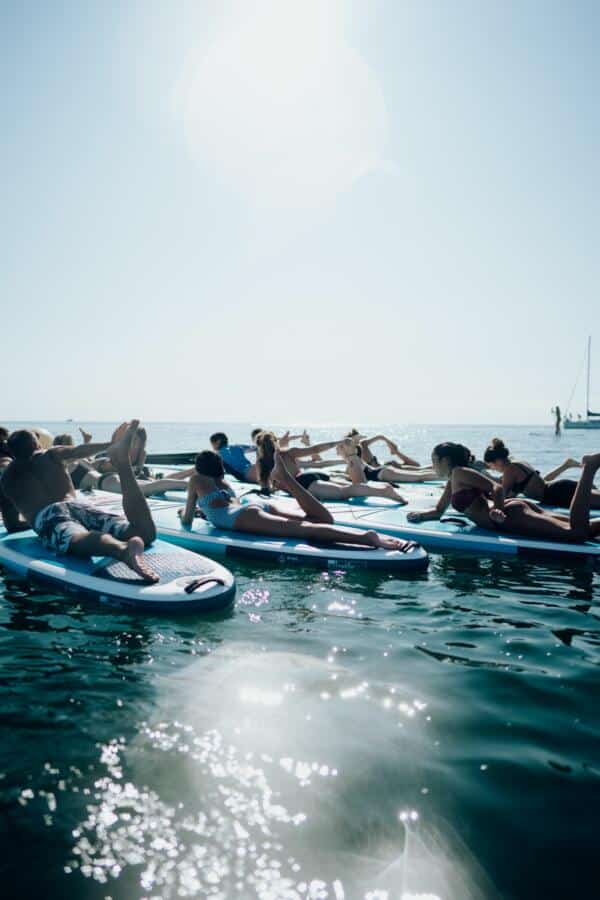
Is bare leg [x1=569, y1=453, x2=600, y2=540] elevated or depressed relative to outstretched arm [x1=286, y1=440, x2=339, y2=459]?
depressed

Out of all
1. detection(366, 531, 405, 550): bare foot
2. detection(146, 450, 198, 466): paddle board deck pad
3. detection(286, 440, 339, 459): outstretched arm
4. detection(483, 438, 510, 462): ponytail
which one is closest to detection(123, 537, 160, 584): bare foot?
detection(366, 531, 405, 550): bare foot

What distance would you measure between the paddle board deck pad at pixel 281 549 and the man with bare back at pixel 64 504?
0.82 meters

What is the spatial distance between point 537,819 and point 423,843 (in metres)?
0.59

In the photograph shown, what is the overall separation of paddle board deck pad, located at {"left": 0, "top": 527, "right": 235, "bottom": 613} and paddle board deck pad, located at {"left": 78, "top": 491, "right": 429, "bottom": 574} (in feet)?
3.95

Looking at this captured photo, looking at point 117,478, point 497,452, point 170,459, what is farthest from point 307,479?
point 170,459

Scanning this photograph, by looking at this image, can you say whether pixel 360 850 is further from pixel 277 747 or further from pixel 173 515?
pixel 173 515

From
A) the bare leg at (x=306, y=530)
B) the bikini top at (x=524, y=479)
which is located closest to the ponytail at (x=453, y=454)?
the bare leg at (x=306, y=530)

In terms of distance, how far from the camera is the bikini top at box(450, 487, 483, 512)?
7.97m

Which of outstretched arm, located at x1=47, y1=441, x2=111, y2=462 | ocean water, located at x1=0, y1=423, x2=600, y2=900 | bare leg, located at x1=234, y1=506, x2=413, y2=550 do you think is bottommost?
ocean water, located at x1=0, y1=423, x2=600, y2=900

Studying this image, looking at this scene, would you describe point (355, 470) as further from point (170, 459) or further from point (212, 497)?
point (170, 459)

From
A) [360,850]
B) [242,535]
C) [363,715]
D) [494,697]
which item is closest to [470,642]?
[494,697]

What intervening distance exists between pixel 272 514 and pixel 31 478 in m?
3.36

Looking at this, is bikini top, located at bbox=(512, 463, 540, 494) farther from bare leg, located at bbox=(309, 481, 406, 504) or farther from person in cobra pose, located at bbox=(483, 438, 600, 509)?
bare leg, located at bbox=(309, 481, 406, 504)

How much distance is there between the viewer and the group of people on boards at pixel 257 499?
20.4 ft
